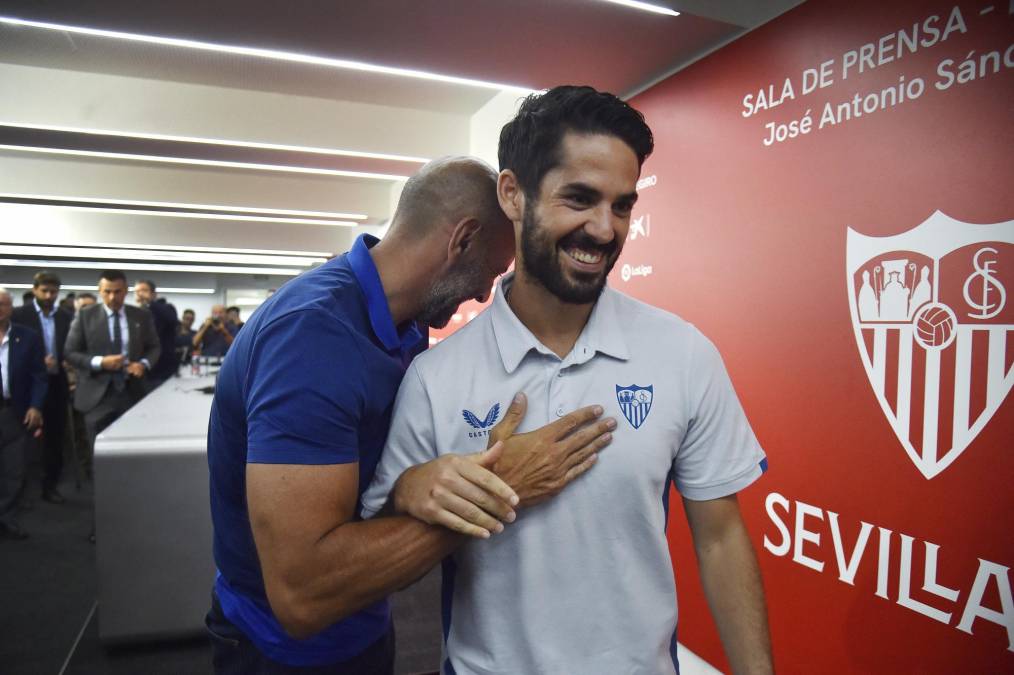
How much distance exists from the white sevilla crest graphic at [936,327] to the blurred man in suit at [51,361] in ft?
17.1

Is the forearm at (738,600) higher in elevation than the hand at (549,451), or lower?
lower

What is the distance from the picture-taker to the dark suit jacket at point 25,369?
402 cm

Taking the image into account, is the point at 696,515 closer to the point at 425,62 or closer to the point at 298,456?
the point at 298,456

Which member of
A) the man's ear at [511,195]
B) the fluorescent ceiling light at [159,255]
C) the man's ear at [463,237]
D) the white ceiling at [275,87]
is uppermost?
the white ceiling at [275,87]

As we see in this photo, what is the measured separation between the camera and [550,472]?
0.99 meters

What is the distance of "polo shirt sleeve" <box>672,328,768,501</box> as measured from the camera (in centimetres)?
109

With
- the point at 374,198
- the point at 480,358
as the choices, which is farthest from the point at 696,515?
the point at 374,198

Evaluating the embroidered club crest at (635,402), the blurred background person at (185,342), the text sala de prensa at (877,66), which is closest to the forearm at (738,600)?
the embroidered club crest at (635,402)

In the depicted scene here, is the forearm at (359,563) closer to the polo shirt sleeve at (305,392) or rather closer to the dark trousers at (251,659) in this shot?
the polo shirt sleeve at (305,392)

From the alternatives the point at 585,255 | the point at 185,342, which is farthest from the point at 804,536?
the point at 185,342

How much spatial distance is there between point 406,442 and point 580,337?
0.36m

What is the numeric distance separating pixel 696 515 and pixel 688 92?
7.06 ft

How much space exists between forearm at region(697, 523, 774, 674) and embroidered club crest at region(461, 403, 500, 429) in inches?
17.7

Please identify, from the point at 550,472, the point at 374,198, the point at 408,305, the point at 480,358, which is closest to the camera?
the point at 550,472
